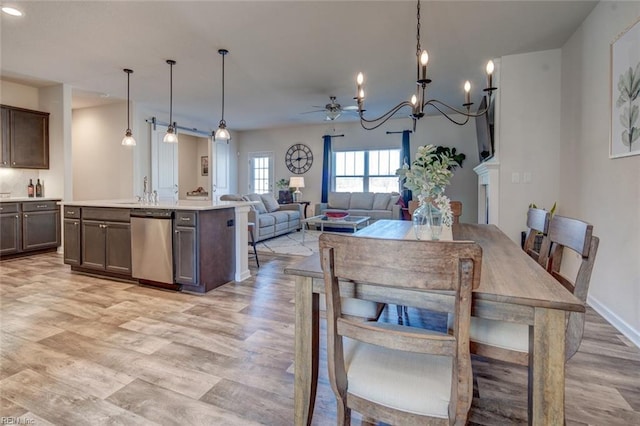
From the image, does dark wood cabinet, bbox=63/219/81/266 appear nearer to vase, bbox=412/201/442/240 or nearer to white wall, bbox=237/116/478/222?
vase, bbox=412/201/442/240

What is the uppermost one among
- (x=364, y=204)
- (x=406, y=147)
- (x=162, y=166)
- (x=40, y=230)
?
(x=406, y=147)

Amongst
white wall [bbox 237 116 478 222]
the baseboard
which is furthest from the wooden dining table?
white wall [bbox 237 116 478 222]

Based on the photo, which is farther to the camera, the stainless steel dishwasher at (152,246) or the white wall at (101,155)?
the white wall at (101,155)

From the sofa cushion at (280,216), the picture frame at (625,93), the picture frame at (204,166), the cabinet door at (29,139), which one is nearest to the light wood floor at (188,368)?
the picture frame at (625,93)

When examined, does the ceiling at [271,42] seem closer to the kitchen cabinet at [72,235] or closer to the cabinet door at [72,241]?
the kitchen cabinet at [72,235]

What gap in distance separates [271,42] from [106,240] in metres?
2.95

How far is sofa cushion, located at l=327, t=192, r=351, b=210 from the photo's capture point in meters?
7.94

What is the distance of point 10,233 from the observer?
461 centimetres

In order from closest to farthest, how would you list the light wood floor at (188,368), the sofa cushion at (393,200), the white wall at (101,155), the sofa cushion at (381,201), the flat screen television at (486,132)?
the light wood floor at (188,368)
the flat screen television at (486,132)
the white wall at (101,155)
the sofa cushion at (393,200)
the sofa cushion at (381,201)

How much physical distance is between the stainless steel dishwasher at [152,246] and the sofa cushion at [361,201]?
16.8ft

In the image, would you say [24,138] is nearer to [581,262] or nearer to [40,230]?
[40,230]

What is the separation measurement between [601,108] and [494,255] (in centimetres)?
233

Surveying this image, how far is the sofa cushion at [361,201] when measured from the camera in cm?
774

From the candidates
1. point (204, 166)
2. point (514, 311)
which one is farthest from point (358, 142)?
point (514, 311)
